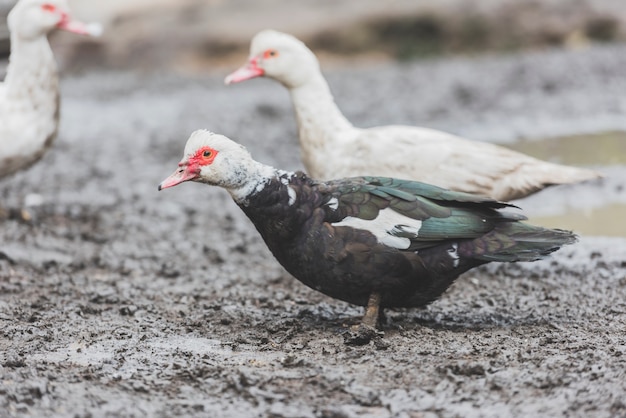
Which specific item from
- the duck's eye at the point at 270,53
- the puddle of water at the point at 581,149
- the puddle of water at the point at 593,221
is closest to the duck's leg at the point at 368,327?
the duck's eye at the point at 270,53

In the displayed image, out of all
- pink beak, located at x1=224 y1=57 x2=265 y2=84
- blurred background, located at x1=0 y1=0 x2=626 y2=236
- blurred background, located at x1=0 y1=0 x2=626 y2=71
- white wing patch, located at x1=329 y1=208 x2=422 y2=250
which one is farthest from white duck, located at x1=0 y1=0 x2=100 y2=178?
blurred background, located at x1=0 y1=0 x2=626 y2=71

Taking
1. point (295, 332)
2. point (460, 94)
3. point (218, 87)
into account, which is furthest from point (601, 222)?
point (218, 87)

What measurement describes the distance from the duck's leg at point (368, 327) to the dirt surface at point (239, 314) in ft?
0.27

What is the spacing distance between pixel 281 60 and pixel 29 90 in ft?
6.22

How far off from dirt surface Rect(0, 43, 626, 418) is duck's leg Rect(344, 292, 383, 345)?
0.27 feet

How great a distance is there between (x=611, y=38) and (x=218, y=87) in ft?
19.1

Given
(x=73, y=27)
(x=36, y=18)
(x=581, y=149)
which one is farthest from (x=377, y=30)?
(x=36, y=18)

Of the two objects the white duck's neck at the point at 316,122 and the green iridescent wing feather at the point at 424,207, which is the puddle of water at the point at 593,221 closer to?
the white duck's neck at the point at 316,122

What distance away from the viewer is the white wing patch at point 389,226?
4.29 meters

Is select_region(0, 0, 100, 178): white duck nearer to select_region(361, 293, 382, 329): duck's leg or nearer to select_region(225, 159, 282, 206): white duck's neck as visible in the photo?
select_region(225, 159, 282, 206): white duck's neck

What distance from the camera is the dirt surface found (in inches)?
135

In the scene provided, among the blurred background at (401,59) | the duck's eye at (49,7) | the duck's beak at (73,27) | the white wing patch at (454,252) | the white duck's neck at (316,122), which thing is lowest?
the blurred background at (401,59)

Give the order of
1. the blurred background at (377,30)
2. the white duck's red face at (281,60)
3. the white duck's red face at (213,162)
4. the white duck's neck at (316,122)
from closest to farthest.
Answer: the white duck's red face at (213,162) → the white duck's neck at (316,122) → the white duck's red face at (281,60) → the blurred background at (377,30)

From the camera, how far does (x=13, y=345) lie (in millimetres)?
4199
